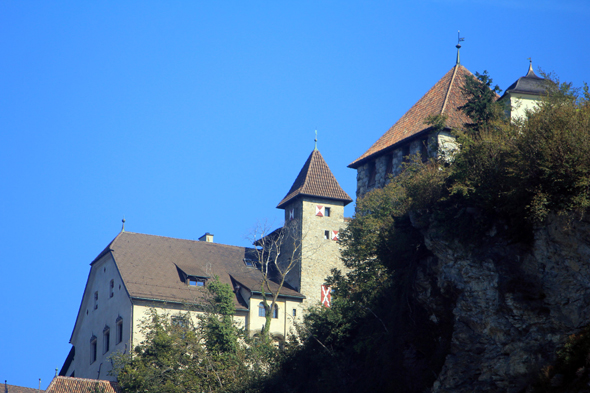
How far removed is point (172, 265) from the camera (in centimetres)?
4572

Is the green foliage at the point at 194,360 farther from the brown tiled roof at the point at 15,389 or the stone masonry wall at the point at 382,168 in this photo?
the brown tiled roof at the point at 15,389

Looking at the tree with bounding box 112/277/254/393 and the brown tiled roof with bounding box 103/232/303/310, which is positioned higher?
the brown tiled roof with bounding box 103/232/303/310

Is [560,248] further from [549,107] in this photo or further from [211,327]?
[211,327]

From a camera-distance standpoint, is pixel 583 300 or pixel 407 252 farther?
pixel 407 252

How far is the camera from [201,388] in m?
33.0

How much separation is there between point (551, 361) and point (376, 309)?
9.95 metres

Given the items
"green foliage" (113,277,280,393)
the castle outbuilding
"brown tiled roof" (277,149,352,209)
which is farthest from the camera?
"brown tiled roof" (277,149,352,209)

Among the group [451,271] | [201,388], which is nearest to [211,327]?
[201,388]

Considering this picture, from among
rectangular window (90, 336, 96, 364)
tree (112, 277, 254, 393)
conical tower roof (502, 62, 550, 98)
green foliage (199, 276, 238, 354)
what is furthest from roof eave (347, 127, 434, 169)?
rectangular window (90, 336, 96, 364)

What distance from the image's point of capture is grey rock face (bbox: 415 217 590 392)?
16891mm

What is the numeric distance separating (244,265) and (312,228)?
16.2 ft

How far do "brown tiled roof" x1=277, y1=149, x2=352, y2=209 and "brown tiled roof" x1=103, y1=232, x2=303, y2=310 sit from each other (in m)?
4.82

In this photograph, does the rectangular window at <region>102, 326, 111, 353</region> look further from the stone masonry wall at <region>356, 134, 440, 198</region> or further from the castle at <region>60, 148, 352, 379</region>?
the stone masonry wall at <region>356, 134, 440, 198</region>

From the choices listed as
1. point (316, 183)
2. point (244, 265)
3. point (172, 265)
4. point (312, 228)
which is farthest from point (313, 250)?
point (172, 265)
